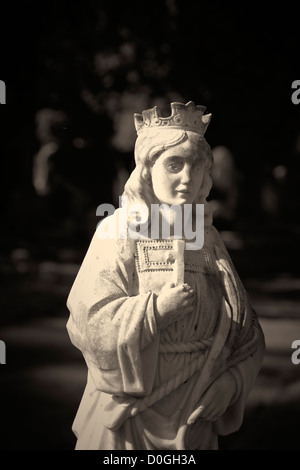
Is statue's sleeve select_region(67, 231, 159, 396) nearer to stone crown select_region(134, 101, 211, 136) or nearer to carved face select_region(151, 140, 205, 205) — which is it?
carved face select_region(151, 140, 205, 205)

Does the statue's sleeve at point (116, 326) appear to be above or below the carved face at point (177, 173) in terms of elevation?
below

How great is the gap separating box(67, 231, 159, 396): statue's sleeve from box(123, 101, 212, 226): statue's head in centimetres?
37

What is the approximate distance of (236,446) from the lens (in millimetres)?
6781

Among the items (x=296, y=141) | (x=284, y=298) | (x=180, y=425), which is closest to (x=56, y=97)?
(x=296, y=141)

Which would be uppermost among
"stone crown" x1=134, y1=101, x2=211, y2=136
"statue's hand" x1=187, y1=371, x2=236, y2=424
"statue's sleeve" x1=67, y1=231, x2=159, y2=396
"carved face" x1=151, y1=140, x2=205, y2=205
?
"stone crown" x1=134, y1=101, x2=211, y2=136

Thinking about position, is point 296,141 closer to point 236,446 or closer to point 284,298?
point 284,298

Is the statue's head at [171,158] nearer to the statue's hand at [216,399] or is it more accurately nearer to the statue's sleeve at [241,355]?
the statue's sleeve at [241,355]

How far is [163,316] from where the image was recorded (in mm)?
4371

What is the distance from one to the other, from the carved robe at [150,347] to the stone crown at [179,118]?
57 centimetres

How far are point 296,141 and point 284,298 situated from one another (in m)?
1.37

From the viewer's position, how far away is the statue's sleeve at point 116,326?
4.35 m

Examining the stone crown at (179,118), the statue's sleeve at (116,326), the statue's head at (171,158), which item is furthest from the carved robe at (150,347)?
the stone crown at (179,118)

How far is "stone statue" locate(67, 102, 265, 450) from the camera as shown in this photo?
173 inches

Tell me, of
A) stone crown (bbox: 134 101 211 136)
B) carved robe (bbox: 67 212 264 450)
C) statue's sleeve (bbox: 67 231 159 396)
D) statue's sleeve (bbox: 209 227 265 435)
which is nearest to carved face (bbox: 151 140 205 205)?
stone crown (bbox: 134 101 211 136)
